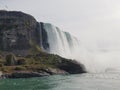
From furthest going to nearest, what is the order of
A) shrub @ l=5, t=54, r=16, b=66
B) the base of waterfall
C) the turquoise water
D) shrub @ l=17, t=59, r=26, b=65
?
shrub @ l=17, t=59, r=26, b=65 → shrub @ l=5, t=54, r=16, b=66 → the base of waterfall → the turquoise water

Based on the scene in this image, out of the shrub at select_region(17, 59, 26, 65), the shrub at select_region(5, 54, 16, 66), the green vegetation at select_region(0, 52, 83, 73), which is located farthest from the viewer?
the shrub at select_region(17, 59, 26, 65)

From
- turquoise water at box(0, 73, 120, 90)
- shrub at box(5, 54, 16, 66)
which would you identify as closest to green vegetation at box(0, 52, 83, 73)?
shrub at box(5, 54, 16, 66)

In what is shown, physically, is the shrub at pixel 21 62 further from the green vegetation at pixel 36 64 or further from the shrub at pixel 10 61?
the shrub at pixel 10 61

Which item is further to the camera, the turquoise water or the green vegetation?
the green vegetation

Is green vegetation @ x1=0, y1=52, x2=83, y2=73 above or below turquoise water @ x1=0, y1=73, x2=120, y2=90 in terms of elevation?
above

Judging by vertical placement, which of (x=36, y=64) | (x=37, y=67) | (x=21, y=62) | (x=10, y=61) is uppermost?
(x=10, y=61)

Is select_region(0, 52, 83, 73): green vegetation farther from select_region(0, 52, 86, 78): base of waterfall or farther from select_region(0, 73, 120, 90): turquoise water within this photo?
select_region(0, 73, 120, 90): turquoise water

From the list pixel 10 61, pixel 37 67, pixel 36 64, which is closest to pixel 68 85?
pixel 37 67

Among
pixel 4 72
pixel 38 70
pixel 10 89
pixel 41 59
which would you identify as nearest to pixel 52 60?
pixel 41 59

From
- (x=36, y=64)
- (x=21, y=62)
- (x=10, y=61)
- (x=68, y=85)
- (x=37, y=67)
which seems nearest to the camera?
(x=68, y=85)

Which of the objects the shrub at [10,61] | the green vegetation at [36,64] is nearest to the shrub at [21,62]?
the green vegetation at [36,64]

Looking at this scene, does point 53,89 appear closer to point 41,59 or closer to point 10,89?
point 10,89

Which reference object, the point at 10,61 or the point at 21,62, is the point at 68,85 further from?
the point at 21,62

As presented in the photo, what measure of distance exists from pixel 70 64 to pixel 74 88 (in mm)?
90395
